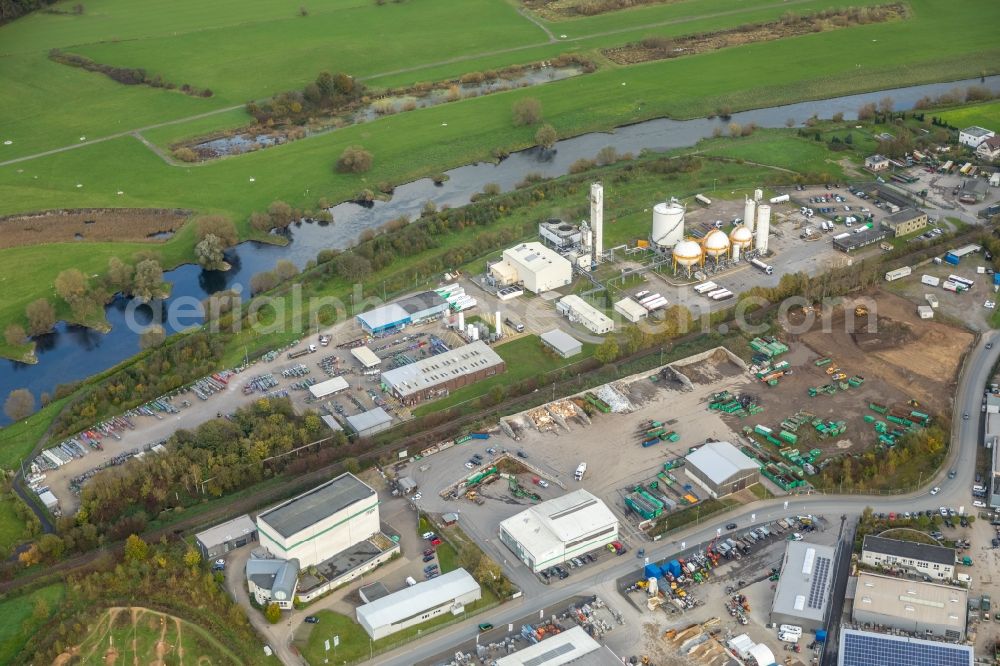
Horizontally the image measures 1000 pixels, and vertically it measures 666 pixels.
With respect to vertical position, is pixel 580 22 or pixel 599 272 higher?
pixel 580 22

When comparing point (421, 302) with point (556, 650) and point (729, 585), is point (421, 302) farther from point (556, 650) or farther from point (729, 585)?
point (556, 650)

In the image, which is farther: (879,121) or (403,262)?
(879,121)

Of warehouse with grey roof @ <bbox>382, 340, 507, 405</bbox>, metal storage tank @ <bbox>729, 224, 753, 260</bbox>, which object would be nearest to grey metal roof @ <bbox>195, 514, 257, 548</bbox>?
warehouse with grey roof @ <bbox>382, 340, 507, 405</bbox>

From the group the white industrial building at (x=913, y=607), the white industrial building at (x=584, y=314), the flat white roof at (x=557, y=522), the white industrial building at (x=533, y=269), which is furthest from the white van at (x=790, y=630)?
the white industrial building at (x=533, y=269)

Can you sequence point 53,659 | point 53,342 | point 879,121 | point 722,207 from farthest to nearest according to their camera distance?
point 879,121, point 722,207, point 53,342, point 53,659

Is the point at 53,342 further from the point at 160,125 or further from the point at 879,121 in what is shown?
the point at 879,121

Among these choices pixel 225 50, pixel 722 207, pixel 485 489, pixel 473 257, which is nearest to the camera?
pixel 485 489

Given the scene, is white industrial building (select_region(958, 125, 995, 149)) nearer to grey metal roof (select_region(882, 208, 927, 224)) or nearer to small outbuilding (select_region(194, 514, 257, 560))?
grey metal roof (select_region(882, 208, 927, 224))

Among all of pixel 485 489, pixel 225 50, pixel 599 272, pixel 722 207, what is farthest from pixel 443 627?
pixel 225 50
